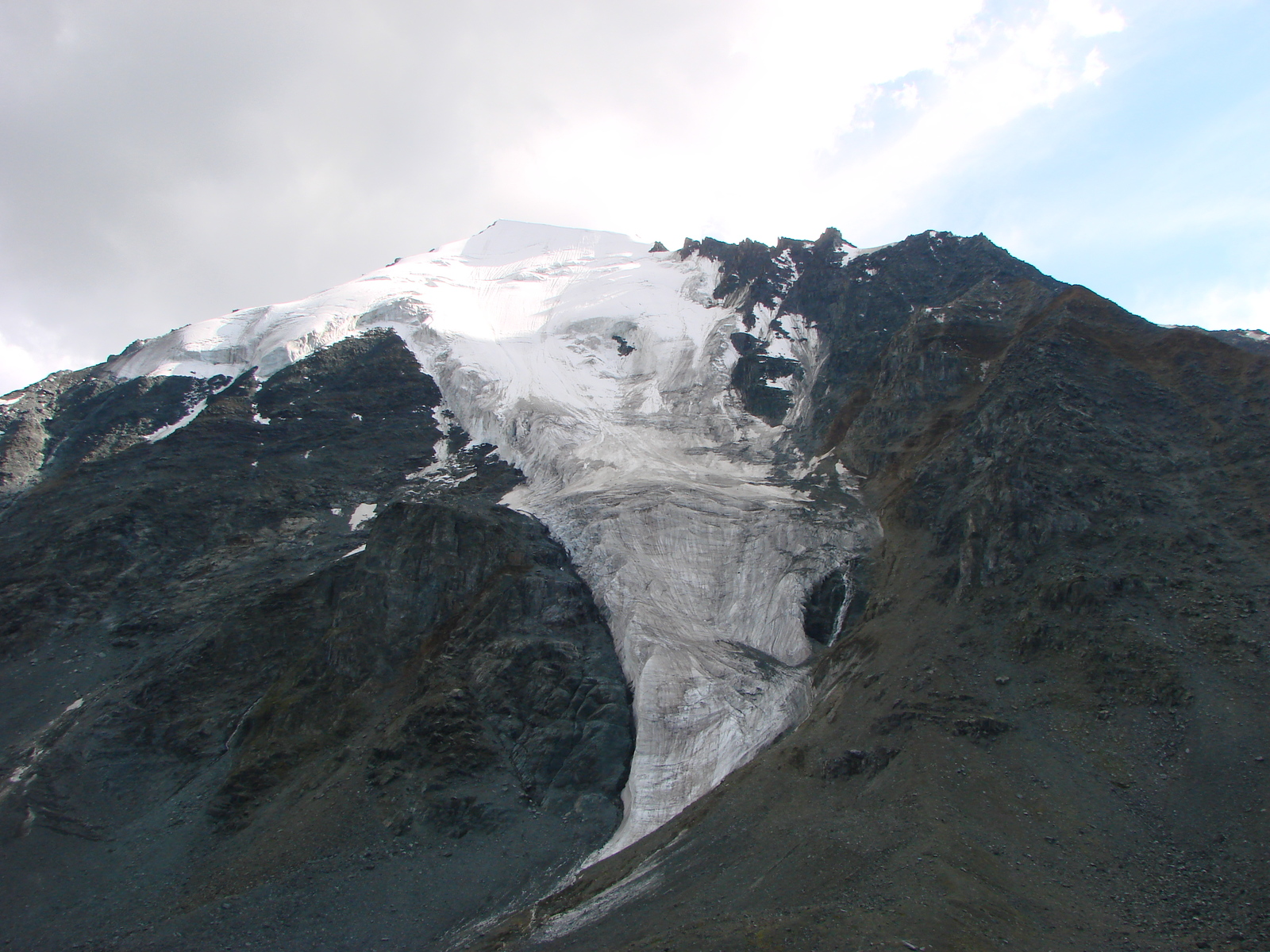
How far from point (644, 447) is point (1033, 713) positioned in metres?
37.5

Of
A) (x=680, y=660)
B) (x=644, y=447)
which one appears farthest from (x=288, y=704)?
(x=644, y=447)

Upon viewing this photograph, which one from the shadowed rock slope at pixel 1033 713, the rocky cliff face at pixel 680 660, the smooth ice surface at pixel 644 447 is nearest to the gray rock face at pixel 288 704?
the rocky cliff face at pixel 680 660

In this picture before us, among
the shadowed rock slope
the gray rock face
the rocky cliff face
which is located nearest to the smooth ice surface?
the rocky cliff face

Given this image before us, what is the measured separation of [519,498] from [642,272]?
184ft

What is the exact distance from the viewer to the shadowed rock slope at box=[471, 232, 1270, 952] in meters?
19.4

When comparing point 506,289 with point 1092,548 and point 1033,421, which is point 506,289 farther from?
point 1092,548

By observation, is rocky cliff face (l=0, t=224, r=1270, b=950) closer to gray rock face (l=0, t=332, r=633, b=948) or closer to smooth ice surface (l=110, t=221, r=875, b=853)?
gray rock face (l=0, t=332, r=633, b=948)

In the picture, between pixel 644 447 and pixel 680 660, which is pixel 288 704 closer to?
pixel 680 660

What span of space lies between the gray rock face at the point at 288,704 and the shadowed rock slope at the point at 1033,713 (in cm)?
665

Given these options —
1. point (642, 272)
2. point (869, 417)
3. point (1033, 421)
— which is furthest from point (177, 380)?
point (1033, 421)

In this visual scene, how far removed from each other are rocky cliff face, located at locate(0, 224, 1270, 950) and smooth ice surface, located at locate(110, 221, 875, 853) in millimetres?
376

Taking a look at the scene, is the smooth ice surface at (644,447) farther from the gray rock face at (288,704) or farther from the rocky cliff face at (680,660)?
the gray rock face at (288,704)

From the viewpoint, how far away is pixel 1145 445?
3831cm

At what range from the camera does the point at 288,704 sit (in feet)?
124
